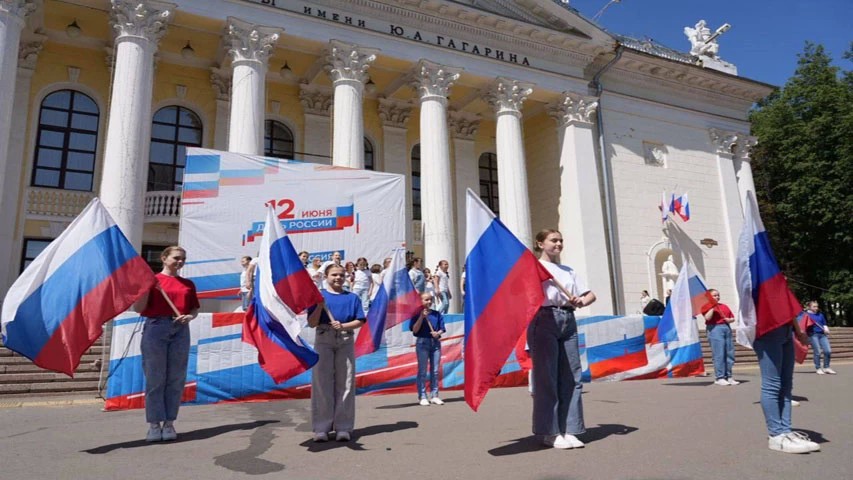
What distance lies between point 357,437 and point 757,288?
12.8ft

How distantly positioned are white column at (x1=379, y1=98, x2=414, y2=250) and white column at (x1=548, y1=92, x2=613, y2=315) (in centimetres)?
574

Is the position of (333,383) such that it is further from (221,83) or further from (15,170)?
(221,83)

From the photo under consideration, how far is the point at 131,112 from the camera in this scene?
14.8 m

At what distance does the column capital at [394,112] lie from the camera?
74.1ft

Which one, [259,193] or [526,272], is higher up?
[259,193]

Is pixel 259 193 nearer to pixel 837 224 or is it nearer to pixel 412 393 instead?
pixel 412 393

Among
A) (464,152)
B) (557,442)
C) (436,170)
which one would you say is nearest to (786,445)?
(557,442)

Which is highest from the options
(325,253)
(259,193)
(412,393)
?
(259,193)

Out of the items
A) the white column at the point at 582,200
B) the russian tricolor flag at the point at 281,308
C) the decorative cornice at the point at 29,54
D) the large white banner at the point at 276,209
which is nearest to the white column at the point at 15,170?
the decorative cornice at the point at 29,54

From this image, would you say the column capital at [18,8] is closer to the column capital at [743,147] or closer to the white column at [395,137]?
the white column at [395,137]

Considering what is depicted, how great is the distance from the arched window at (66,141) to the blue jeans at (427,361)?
535 inches

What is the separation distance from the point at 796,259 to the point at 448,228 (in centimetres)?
2471

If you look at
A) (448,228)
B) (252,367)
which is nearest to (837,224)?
(448,228)

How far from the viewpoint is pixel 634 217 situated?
23.0 metres
